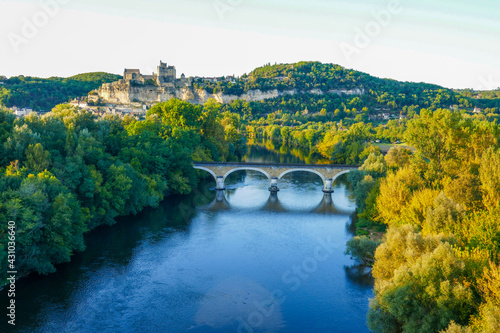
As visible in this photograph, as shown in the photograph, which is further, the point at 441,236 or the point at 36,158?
the point at 36,158

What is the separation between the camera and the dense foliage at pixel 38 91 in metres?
65.7

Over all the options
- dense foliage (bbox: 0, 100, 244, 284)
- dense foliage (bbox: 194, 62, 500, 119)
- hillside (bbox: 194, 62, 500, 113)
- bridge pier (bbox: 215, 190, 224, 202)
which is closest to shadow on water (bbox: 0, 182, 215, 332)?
dense foliage (bbox: 0, 100, 244, 284)

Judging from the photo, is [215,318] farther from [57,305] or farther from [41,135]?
[41,135]

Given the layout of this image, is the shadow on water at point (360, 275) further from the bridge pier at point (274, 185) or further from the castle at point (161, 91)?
the castle at point (161, 91)

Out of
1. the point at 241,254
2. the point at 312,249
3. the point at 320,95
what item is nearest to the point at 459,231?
the point at 312,249

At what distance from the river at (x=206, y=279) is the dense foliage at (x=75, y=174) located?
3.99 ft

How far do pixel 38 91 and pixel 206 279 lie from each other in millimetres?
65015

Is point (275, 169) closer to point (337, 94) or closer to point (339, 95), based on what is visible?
point (337, 94)

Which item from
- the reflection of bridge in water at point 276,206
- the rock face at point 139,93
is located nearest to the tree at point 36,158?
the reflection of bridge in water at point 276,206

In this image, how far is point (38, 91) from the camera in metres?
71.6

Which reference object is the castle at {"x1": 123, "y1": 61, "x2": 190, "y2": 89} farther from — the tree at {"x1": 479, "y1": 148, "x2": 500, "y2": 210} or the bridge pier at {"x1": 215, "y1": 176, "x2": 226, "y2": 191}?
the tree at {"x1": 479, "y1": 148, "x2": 500, "y2": 210}

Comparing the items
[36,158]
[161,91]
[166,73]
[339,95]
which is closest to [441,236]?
[36,158]

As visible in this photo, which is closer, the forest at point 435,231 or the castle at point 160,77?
the forest at point 435,231

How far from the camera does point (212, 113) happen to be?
49469 mm
